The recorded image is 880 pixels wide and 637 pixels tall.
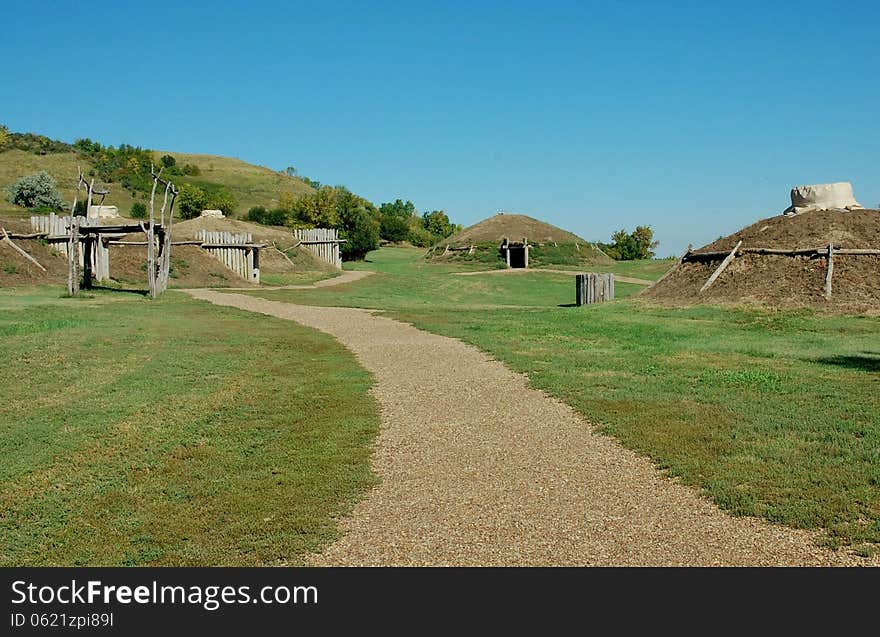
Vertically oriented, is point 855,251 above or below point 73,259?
above

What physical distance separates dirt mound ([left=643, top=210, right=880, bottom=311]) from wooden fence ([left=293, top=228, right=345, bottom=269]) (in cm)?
3183

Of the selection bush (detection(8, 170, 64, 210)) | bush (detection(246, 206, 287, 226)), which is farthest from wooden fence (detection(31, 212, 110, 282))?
bush (detection(246, 206, 287, 226))

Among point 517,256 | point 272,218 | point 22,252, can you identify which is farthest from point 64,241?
point 272,218

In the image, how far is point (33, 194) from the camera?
242ft

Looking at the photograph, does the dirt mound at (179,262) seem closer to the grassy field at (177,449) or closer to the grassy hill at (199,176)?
the grassy field at (177,449)

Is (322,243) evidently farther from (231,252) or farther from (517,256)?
(517,256)

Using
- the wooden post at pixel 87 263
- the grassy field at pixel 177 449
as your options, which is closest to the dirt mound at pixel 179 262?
the wooden post at pixel 87 263

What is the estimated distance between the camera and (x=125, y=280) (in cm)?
3950

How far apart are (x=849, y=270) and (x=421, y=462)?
74.8ft

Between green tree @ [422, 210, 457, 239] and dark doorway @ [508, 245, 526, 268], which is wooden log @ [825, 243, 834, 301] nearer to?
dark doorway @ [508, 245, 526, 268]

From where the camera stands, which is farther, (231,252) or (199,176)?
(199,176)

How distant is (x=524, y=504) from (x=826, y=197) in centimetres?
2945
